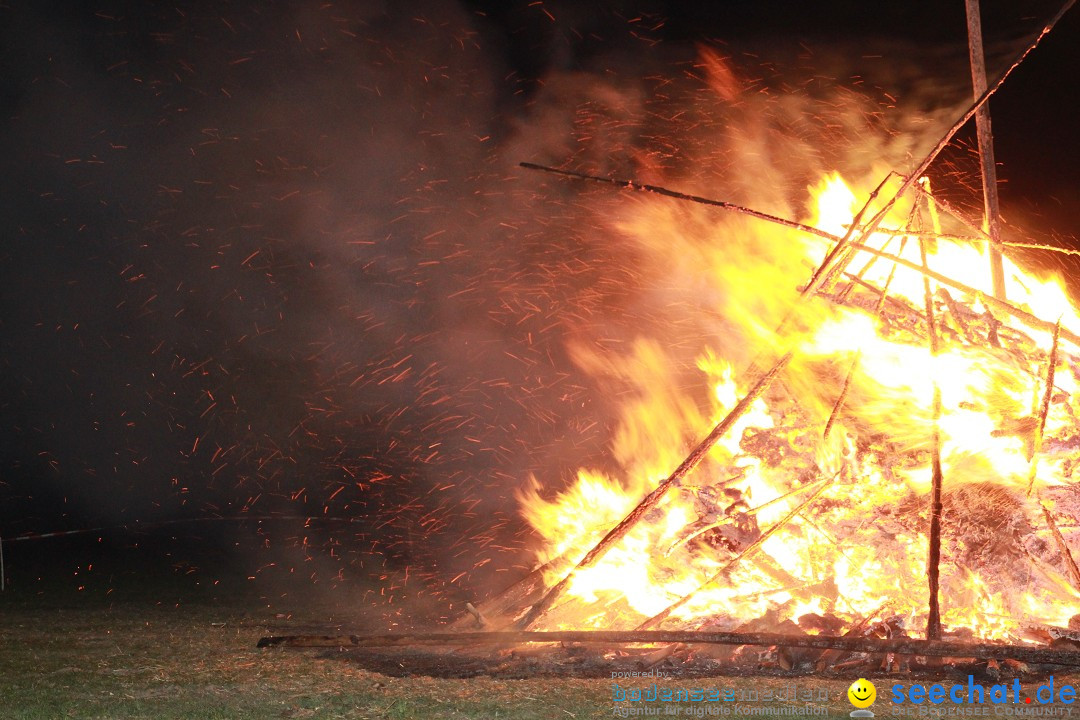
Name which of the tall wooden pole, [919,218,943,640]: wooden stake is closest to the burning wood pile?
[919,218,943,640]: wooden stake

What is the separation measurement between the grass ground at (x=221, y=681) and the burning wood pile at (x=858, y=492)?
330 millimetres

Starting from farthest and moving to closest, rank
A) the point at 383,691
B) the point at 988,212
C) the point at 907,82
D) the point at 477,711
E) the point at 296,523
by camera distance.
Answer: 1. the point at 296,523
2. the point at 907,82
3. the point at 988,212
4. the point at 383,691
5. the point at 477,711

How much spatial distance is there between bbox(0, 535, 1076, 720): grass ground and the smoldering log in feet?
0.48

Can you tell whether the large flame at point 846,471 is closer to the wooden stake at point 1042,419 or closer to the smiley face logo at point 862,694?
the wooden stake at point 1042,419

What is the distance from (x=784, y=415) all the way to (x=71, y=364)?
9.31m

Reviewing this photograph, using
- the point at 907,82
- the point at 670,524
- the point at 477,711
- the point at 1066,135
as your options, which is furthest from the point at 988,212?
the point at 1066,135

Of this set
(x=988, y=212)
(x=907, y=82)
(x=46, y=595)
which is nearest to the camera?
(x=988, y=212)

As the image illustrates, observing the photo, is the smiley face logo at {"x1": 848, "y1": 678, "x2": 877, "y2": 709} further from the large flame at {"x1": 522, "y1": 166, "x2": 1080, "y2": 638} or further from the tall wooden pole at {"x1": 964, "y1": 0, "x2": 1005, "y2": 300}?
the tall wooden pole at {"x1": 964, "y1": 0, "x2": 1005, "y2": 300}

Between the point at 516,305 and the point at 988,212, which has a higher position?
the point at 516,305

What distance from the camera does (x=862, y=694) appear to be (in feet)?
11.4

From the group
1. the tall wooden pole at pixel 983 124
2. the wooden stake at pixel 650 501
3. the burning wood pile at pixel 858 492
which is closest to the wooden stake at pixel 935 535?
the burning wood pile at pixel 858 492

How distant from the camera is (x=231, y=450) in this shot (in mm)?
11328

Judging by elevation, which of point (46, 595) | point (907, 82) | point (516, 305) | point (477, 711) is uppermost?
point (907, 82)

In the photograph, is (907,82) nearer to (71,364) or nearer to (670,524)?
(670,524)
